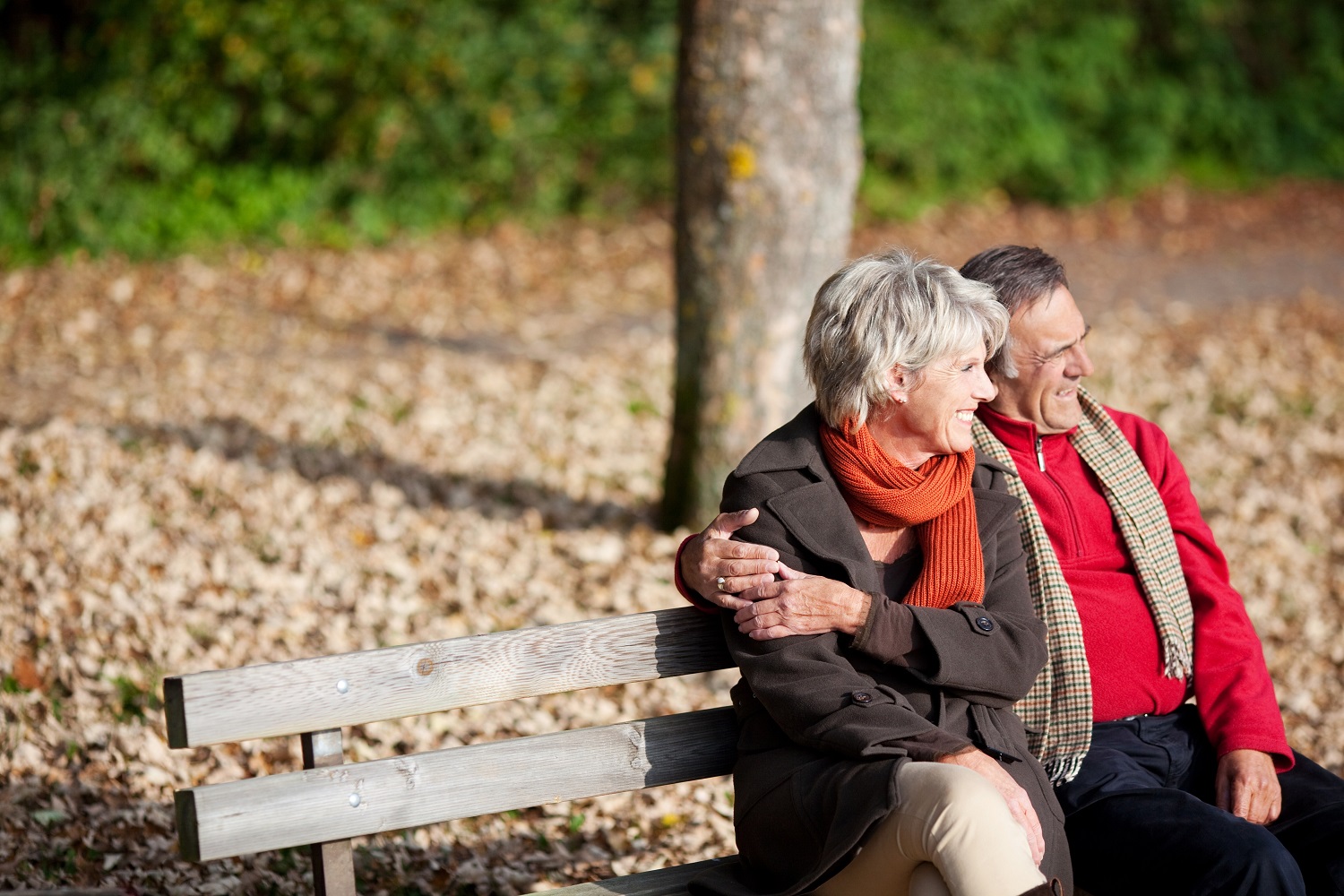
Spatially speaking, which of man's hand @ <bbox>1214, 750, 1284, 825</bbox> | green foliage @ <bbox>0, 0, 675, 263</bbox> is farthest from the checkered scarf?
green foliage @ <bbox>0, 0, 675, 263</bbox>

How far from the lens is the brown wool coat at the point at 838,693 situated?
2635 mm

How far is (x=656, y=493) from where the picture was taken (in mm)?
6559

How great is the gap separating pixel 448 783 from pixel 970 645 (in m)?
1.14

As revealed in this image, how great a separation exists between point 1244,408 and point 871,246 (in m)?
4.78

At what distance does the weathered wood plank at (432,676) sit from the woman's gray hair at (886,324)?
0.63m

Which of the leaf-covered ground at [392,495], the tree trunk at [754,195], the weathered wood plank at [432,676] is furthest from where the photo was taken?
the tree trunk at [754,195]

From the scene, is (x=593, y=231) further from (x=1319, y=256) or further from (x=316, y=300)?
(x=1319, y=256)

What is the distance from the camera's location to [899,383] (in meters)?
2.86

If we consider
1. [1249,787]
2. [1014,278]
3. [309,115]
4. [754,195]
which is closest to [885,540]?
[1014,278]

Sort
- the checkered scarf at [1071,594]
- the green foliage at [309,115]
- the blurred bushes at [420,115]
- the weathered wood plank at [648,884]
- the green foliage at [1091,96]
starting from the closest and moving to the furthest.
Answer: the weathered wood plank at [648,884] → the checkered scarf at [1071,594] → the green foliage at [309,115] → the blurred bushes at [420,115] → the green foliage at [1091,96]

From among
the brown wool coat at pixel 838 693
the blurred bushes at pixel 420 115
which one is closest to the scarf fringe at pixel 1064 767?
the brown wool coat at pixel 838 693

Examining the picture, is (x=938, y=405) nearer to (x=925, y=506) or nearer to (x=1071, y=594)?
(x=925, y=506)

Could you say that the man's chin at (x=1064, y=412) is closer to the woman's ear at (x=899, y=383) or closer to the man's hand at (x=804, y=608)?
the woman's ear at (x=899, y=383)

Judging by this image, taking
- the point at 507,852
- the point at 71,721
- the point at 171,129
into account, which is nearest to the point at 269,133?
the point at 171,129
